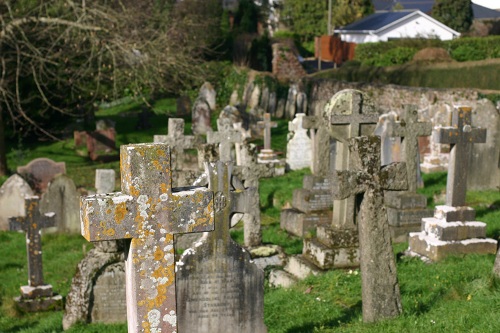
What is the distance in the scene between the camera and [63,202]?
528 inches

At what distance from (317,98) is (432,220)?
20.4 metres

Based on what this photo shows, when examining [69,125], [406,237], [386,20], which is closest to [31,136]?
[69,125]

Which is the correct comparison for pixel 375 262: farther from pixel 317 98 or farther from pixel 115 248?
pixel 317 98

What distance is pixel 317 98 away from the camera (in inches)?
1152

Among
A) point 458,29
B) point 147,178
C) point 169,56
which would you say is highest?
point 458,29

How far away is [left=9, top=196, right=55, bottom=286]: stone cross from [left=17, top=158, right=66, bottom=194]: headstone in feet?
20.0

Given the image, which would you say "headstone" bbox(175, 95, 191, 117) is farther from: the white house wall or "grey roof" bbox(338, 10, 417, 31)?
"grey roof" bbox(338, 10, 417, 31)

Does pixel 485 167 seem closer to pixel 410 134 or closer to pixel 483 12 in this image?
pixel 410 134

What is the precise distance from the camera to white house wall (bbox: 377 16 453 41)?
50.8 meters

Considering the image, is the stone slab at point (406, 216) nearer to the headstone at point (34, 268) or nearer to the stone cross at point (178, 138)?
the stone cross at point (178, 138)

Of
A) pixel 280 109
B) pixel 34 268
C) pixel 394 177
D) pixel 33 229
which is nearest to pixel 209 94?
pixel 280 109

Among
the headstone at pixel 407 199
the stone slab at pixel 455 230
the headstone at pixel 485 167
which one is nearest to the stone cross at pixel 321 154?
the headstone at pixel 407 199

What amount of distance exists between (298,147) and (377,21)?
124 feet

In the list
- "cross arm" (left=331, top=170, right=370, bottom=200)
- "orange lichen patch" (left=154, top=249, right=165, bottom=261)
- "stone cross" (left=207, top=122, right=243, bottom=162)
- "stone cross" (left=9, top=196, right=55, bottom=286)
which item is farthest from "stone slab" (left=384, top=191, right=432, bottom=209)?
"orange lichen patch" (left=154, top=249, right=165, bottom=261)
